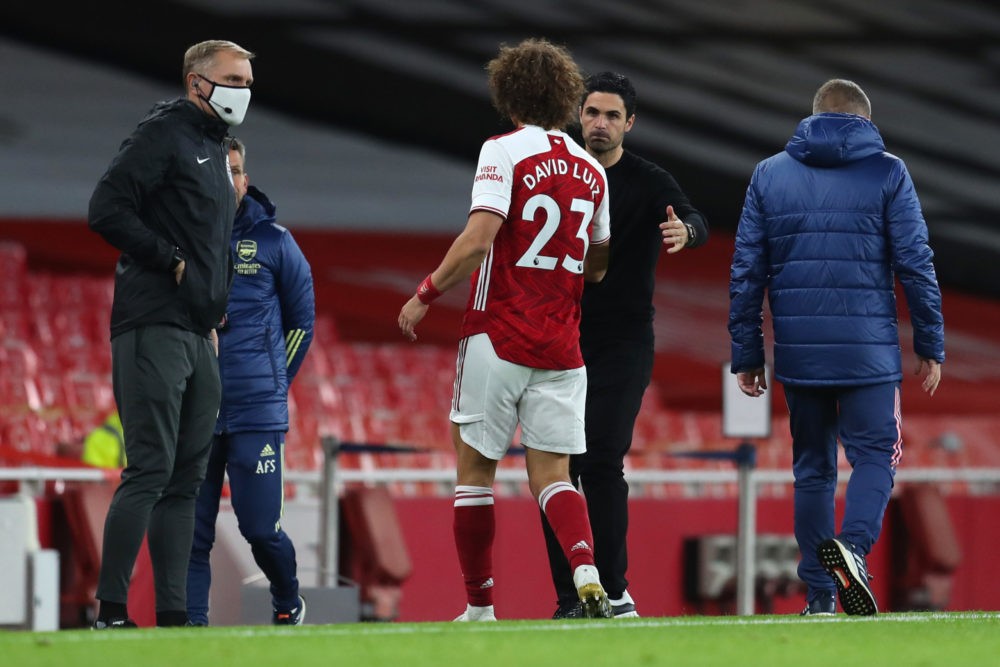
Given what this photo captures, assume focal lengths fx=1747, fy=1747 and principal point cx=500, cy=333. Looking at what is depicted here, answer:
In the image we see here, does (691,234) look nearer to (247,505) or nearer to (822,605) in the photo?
(822,605)

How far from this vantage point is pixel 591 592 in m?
4.88

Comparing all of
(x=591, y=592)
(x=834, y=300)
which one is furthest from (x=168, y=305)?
(x=834, y=300)

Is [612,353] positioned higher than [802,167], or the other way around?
[802,167]

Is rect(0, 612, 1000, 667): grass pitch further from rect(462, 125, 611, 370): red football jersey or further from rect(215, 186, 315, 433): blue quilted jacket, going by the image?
rect(215, 186, 315, 433): blue quilted jacket

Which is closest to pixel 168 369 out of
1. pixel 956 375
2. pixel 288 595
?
pixel 288 595

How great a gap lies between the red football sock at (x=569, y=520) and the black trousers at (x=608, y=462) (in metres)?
0.66

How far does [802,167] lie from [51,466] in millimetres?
5159

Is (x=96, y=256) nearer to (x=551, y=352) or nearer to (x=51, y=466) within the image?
(x=51, y=466)

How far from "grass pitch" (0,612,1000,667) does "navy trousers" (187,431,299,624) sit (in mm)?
1474

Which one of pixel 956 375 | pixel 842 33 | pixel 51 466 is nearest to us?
pixel 51 466

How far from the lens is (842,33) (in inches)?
784

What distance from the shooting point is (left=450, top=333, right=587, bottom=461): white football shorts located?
5.05 meters

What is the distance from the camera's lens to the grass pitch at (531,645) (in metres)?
3.77

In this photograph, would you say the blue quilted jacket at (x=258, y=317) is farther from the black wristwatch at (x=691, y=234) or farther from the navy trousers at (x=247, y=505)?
the black wristwatch at (x=691, y=234)
